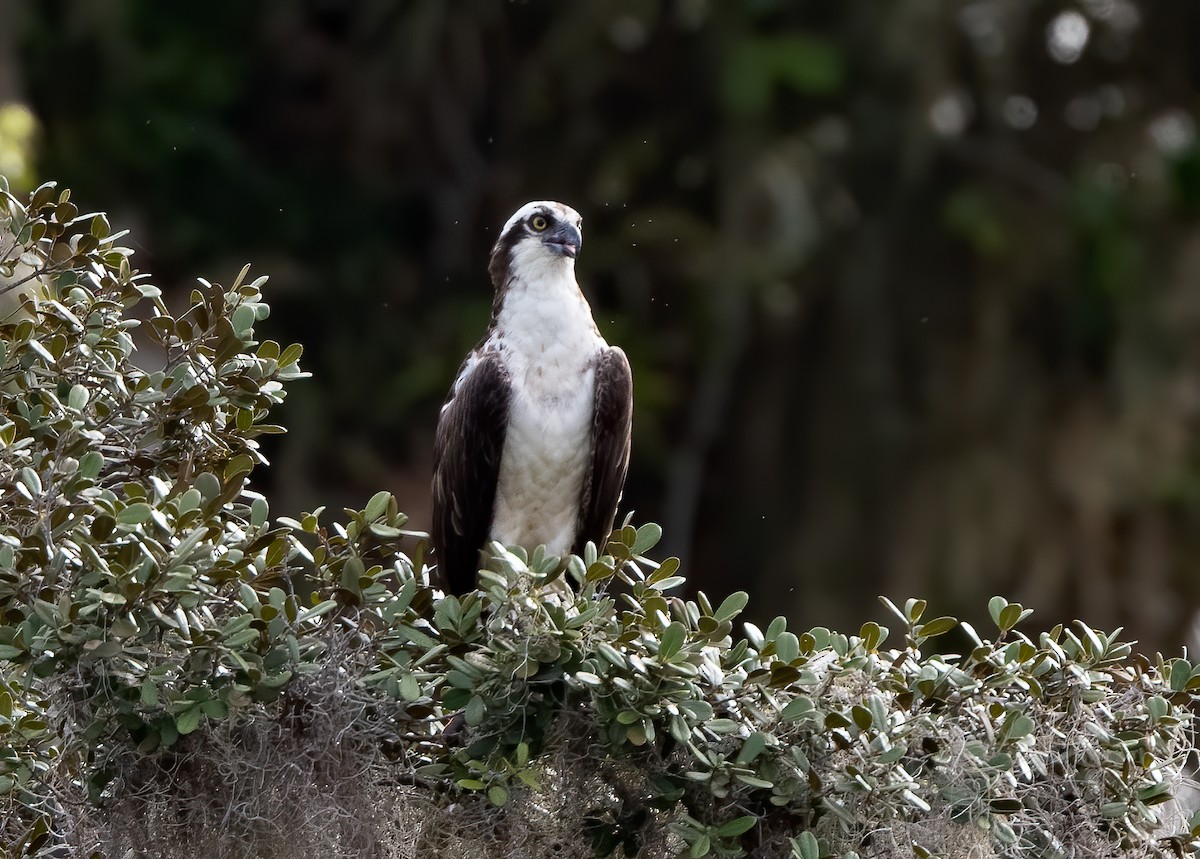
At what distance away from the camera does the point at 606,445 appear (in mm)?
3615

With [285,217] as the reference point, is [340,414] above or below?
below

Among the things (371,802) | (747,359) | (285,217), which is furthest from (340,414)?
(371,802)

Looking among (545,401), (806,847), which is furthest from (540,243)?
(806,847)

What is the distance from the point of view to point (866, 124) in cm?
874

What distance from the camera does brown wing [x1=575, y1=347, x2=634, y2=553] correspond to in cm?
359

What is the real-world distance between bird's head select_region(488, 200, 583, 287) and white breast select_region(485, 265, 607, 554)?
3cm

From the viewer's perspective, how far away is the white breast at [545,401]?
3.56 m

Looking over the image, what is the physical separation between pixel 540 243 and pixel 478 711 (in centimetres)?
171

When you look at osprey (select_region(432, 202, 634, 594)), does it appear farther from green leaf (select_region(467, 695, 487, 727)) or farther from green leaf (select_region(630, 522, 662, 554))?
green leaf (select_region(467, 695, 487, 727))

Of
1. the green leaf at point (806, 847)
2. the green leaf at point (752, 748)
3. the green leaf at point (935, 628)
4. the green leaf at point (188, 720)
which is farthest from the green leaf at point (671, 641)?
the green leaf at point (188, 720)

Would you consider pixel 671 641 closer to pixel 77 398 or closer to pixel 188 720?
pixel 188 720

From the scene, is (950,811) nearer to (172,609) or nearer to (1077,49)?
(172,609)

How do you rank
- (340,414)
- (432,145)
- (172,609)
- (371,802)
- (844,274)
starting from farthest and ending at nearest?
(432,145), (340,414), (844,274), (371,802), (172,609)

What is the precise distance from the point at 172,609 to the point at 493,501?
150 cm
